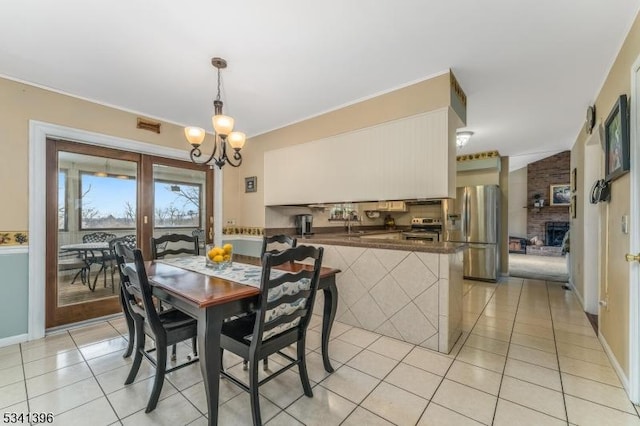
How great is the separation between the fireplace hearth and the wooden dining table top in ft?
31.5

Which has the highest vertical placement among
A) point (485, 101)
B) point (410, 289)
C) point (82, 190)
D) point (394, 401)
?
point (485, 101)

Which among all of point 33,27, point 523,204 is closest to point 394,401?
point 33,27

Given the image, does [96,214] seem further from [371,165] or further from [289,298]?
[371,165]

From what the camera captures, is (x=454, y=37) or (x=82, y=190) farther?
(x=82, y=190)

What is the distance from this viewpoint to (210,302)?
4.64ft

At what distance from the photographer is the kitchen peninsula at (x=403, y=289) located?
7.91 feet

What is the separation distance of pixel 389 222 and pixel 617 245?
4.45m

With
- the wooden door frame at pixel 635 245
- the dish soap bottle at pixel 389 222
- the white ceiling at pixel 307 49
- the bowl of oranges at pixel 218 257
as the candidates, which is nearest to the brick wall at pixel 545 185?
the dish soap bottle at pixel 389 222

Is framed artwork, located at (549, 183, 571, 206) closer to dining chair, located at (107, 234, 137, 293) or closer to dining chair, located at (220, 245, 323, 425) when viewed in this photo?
dining chair, located at (220, 245, 323, 425)

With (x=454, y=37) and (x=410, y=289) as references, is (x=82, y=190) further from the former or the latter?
(x=454, y=37)

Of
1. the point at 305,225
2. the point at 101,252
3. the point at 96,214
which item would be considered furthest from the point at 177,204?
the point at 305,225

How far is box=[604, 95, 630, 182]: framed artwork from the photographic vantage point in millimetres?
1826

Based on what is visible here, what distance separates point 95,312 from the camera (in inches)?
124

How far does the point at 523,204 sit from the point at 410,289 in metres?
9.04
